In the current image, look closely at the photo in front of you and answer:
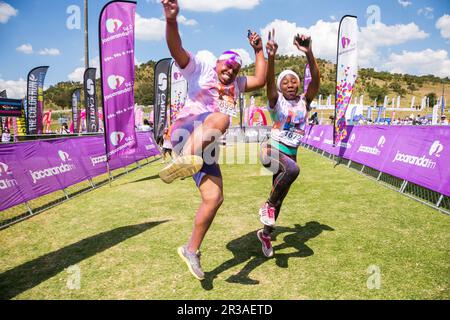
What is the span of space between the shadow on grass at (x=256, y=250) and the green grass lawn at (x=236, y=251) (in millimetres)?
13

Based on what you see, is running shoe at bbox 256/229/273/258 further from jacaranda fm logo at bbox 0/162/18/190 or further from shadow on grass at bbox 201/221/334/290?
jacaranda fm logo at bbox 0/162/18/190

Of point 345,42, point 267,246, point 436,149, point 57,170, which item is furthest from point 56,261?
point 345,42

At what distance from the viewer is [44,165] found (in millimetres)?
6738

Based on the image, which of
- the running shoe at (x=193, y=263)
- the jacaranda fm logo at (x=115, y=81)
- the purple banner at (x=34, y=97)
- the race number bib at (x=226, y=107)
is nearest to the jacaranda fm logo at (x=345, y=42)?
the jacaranda fm logo at (x=115, y=81)

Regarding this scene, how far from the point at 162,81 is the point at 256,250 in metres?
10.8

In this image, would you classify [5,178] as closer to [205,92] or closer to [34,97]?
[205,92]

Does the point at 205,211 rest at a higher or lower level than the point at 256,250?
higher

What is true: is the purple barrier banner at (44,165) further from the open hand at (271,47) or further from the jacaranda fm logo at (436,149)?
the jacaranda fm logo at (436,149)

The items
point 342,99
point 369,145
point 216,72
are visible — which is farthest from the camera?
point 342,99

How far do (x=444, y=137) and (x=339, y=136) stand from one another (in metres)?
5.66

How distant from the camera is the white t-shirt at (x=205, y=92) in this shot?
281 centimetres
